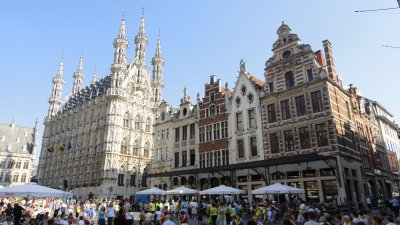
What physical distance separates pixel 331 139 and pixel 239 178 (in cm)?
977

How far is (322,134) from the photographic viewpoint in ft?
79.2

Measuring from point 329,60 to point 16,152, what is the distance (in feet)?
291

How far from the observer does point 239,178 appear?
95.1 ft

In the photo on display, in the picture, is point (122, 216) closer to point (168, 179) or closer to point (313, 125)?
point (313, 125)

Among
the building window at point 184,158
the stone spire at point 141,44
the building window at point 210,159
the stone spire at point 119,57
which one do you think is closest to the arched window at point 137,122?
the stone spire at point 119,57

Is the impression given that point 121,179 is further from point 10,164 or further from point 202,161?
point 10,164

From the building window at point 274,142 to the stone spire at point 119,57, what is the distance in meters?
39.6

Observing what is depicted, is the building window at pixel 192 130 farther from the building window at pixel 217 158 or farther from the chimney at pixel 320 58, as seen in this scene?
the chimney at pixel 320 58

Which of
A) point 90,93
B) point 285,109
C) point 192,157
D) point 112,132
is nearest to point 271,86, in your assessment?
point 285,109

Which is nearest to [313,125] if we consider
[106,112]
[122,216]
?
[122,216]

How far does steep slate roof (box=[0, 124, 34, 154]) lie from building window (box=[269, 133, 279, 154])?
8374 cm

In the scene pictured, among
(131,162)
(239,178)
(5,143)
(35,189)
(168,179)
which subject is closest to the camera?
(35,189)

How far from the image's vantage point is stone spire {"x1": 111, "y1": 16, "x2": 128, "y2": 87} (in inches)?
2329

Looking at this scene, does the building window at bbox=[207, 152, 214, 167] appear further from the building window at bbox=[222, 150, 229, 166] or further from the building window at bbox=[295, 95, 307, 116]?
the building window at bbox=[295, 95, 307, 116]
